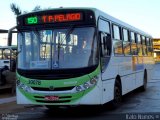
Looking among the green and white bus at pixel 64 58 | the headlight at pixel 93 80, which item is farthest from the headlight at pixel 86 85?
the headlight at pixel 93 80

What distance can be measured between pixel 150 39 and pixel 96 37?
11.5 meters

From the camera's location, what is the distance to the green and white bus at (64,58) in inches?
450

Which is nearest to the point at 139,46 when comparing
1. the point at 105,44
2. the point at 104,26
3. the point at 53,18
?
the point at 104,26

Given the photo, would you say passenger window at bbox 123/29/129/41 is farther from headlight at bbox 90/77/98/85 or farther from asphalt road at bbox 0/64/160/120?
headlight at bbox 90/77/98/85

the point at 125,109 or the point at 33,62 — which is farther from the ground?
the point at 33,62

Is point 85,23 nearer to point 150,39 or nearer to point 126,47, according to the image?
point 126,47

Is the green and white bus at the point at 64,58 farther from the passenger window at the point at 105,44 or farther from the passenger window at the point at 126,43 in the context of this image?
the passenger window at the point at 126,43

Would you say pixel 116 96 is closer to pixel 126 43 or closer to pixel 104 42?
pixel 104 42

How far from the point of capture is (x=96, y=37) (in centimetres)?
1167

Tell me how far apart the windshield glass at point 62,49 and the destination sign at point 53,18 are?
283mm

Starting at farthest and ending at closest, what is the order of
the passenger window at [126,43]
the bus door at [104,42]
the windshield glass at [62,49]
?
the passenger window at [126,43]
the bus door at [104,42]
the windshield glass at [62,49]

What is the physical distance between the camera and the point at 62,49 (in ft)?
38.2

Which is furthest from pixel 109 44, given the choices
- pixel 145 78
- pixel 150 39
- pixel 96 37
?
pixel 150 39

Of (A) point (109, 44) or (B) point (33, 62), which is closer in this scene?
(B) point (33, 62)
